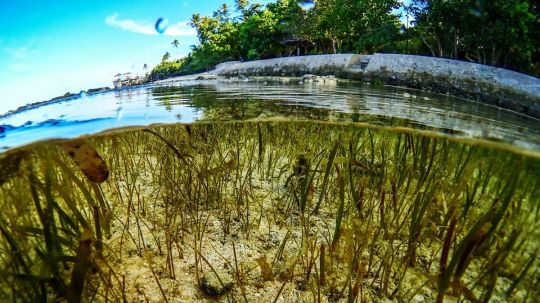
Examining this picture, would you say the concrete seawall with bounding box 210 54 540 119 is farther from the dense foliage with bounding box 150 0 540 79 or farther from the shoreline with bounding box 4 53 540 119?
the dense foliage with bounding box 150 0 540 79

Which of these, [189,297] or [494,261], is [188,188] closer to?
[189,297]

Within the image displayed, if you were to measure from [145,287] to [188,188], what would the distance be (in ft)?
4.64

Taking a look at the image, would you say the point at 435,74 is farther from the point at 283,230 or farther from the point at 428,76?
the point at 283,230

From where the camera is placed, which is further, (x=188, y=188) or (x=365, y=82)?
(x=365, y=82)

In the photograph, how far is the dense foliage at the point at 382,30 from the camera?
9305 millimetres

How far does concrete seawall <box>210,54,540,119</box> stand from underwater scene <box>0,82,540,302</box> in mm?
3478

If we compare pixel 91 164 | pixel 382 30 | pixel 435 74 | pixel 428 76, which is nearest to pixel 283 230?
pixel 91 164

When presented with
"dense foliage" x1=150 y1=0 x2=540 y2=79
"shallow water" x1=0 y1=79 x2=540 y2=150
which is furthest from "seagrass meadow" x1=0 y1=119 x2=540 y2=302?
"dense foliage" x1=150 y1=0 x2=540 y2=79

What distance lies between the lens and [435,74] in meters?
9.74

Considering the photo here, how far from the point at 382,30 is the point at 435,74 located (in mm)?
10575

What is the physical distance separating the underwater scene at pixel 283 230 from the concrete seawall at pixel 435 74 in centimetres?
348

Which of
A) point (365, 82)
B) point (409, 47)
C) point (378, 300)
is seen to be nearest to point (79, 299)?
point (378, 300)

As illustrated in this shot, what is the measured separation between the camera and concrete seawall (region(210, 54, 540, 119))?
6922 mm

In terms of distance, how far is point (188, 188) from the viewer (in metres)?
3.94
